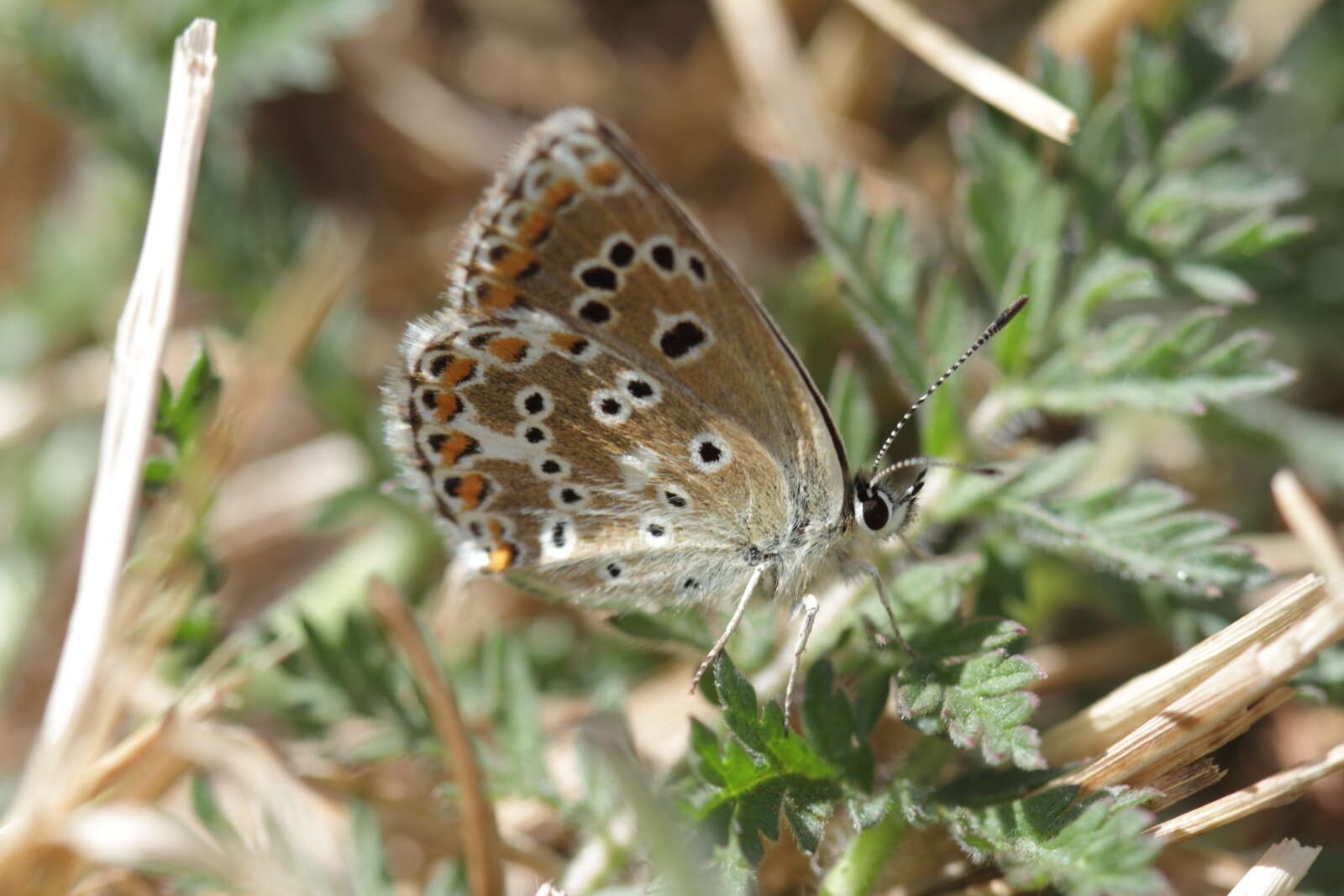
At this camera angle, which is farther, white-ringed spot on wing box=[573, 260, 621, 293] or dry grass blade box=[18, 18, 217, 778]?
white-ringed spot on wing box=[573, 260, 621, 293]

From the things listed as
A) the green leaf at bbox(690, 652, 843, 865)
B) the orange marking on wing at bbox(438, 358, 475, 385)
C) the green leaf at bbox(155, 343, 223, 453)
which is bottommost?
the green leaf at bbox(690, 652, 843, 865)

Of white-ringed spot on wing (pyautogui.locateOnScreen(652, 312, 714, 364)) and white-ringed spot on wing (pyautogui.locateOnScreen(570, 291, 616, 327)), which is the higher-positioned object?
white-ringed spot on wing (pyautogui.locateOnScreen(570, 291, 616, 327))

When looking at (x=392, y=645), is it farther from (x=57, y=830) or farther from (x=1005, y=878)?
(x=1005, y=878)

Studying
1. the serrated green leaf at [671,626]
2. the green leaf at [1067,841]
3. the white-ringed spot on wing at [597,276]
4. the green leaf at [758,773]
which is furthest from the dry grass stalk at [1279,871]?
the white-ringed spot on wing at [597,276]

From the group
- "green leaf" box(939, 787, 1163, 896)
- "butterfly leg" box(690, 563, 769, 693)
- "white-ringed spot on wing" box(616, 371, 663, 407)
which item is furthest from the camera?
"white-ringed spot on wing" box(616, 371, 663, 407)

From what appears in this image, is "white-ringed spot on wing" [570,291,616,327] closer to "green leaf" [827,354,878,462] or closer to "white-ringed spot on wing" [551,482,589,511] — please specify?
"white-ringed spot on wing" [551,482,589,511]

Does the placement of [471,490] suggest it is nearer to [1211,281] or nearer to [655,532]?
[655,532]

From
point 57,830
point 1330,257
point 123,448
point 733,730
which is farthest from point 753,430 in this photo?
point 1330,257

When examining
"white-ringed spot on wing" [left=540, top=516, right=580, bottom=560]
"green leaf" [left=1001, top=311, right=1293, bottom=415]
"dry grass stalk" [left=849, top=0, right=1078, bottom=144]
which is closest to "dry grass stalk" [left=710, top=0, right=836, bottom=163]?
"dry grass stalk" [left=849, top=0, right=1078, bottom=144]

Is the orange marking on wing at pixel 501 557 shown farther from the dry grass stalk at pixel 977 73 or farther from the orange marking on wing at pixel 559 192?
the dry grass stalk at pixel 977 73
